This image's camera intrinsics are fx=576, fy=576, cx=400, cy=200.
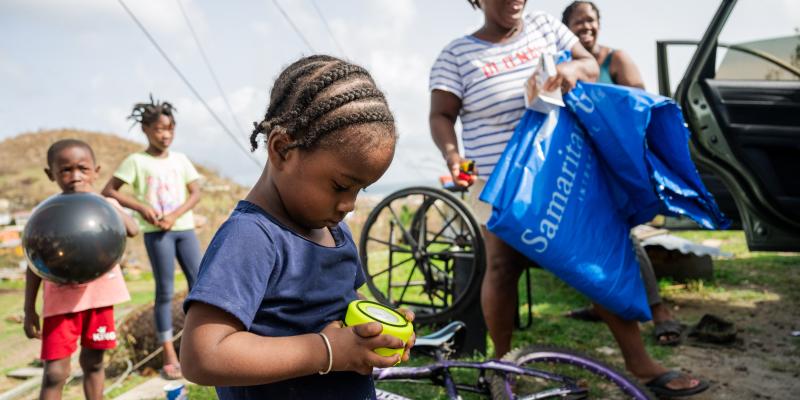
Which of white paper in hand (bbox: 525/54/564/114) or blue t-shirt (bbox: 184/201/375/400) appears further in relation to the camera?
white paper in hand (bbox: 525/54/564/114)

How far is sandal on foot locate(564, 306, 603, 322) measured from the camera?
3.78 meters

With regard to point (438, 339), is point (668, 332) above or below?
below

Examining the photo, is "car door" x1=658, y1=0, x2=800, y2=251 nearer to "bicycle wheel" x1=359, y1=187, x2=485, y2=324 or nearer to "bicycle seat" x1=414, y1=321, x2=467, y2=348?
"bicycle wheel" x1=359, y1=187, x2=485, y2=324

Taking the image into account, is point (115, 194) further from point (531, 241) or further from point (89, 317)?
point (531, 241)

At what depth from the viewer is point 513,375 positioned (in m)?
2.12

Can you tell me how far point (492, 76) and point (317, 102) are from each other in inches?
56.4

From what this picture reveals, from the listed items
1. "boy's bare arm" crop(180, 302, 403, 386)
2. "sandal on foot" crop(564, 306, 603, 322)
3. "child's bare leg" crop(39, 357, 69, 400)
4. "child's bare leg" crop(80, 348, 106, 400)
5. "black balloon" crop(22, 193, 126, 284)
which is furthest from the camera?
"sandal on foot" crop(564, 306, 603, 322)

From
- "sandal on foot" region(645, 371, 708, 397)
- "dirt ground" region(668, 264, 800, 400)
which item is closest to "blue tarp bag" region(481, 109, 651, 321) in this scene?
"sandal on foot" region(645, 371, 708, 397)

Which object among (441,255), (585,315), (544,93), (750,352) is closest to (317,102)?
(544,93)

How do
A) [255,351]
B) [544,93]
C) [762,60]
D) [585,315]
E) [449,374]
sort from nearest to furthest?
[255,351] < [449,374] < [544,93] < [762,60] < [585,315]

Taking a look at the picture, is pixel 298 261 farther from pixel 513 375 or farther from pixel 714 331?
pixel 714 331

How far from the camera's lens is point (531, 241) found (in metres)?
2.12

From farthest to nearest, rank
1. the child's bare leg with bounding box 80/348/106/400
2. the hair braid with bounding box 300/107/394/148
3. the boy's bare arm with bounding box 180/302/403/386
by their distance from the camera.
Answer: the child's bare leg with bounding box 80/348/106/400
the hair braid with bounding box 300/107/394/148
the boy's bare arm with bounding box 180/302/403/386

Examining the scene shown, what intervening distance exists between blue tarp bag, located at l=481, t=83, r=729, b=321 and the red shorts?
175 cm
